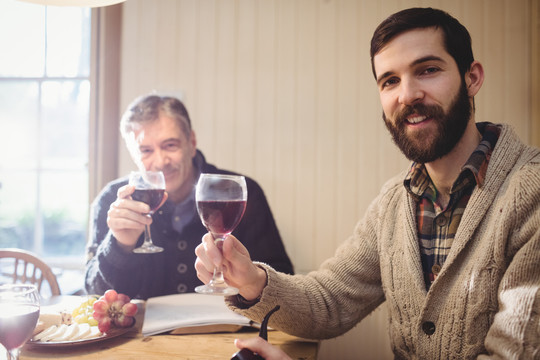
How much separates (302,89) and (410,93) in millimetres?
1338

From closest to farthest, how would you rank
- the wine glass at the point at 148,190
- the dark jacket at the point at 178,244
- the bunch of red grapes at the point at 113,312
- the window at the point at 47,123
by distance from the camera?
the bunch of red grapes at the point at 113,312 < the wine glass at the point at 148,190 < the dark jacket at the point at 178,244 < the window at the point at 47,123

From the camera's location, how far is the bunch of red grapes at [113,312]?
1.12 metres

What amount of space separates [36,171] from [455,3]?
2620 millimetres

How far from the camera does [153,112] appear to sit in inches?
76.5

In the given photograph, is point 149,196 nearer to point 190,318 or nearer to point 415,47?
point 190,318

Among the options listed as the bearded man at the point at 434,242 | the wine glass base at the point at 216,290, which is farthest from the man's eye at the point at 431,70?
the wine glass base at the point at 216,290

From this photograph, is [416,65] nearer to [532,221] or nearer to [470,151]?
[470,151]

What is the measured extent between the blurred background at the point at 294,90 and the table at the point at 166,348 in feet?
4.32

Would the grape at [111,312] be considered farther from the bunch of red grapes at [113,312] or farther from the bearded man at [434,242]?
the bearded man at [434,242]

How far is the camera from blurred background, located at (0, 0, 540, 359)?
2328mm

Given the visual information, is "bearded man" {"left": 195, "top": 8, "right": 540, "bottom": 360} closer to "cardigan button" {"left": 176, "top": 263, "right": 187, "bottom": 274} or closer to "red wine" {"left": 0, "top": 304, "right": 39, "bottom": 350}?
"red wine" {"left": 0, "top": 304, "right": 39, "bottom": 350}

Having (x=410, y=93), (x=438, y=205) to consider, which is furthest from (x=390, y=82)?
(x=438, y=205)

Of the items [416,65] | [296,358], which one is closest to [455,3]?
[416,65]

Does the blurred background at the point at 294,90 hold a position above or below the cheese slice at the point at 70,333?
above
